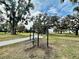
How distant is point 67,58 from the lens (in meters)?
10.1

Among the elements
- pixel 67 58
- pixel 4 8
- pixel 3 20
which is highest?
pixel 4 8

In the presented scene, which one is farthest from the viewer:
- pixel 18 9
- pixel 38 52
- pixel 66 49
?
pixel 18 9

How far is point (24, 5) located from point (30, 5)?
1744 millimetres

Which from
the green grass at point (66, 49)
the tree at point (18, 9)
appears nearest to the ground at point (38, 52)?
the green grass at point (66, 49)

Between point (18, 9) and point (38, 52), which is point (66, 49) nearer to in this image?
point (38, 52)

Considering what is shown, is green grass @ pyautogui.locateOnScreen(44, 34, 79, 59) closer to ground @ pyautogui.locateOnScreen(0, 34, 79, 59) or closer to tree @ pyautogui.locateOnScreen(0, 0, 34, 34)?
ground @ pyautogui.locateOnScreen(0, 34, 79, 59)

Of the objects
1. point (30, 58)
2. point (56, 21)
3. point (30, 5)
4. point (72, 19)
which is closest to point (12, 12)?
point (30, 5)

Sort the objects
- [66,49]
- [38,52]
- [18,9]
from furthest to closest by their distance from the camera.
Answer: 1. [18,9]
2. [66,49]
3. [38,52]

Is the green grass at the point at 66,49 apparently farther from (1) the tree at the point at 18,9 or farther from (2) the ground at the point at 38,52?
(1) the tree at the point at 18,9

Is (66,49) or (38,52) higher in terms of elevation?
(38,52)

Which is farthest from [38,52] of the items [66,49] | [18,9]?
[18,9]

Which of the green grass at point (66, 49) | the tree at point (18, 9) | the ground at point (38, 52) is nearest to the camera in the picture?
the ground at point (38, 52)

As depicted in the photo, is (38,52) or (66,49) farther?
(66,49)

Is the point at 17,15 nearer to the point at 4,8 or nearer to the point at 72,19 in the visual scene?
the point at 4,8
